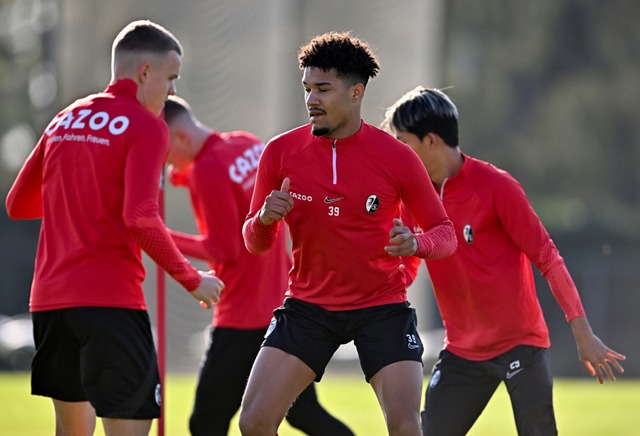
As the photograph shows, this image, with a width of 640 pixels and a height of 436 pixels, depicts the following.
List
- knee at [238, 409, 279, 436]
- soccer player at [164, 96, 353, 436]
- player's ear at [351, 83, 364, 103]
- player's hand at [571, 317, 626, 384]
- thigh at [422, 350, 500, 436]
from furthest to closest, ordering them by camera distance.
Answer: soccer player at [164, 96, 353, 436]
thigh at [422, 350, 500, 436]
player's hand at [571, 317, 626, 384]
player's ear at [351, 83, 364, 103]
knee at [238, 409, 279, 436]

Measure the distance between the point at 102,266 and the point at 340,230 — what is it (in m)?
1.10

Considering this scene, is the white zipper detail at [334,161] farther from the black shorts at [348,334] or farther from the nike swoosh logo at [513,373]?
the nike swoosh logo at [513,373]

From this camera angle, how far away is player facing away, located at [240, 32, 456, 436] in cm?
528

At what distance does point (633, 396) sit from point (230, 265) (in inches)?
404

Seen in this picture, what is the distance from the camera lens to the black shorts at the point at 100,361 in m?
5.37

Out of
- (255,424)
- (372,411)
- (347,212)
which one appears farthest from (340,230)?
(372,411)

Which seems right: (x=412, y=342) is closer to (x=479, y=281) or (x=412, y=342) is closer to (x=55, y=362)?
(x=479, y=281)

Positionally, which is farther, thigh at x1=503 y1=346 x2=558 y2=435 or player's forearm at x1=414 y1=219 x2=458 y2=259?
thigh at x1=503 y1=346 x2=558 y2=435

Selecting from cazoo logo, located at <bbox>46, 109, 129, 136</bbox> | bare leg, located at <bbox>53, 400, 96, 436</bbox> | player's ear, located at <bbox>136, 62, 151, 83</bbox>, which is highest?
player's ear, located at <bbox>136, 62, 151, 83</bbox>

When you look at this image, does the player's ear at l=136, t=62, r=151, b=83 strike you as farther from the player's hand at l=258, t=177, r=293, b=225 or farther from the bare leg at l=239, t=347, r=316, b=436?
the bare leg at l=239, t=347, r=316, b=436

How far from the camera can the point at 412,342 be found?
5.32 meters

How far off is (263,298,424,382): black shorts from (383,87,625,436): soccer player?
0.66 meters

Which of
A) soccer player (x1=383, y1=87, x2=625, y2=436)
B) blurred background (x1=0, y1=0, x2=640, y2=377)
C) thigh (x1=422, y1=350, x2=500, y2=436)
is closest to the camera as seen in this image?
soccer player (x1=383, y1=87, x2=625, y2=436)

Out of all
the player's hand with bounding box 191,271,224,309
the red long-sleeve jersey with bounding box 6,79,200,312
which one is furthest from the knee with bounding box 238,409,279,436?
the red long-sleeve jersey with bounding box 6,79,200,312
